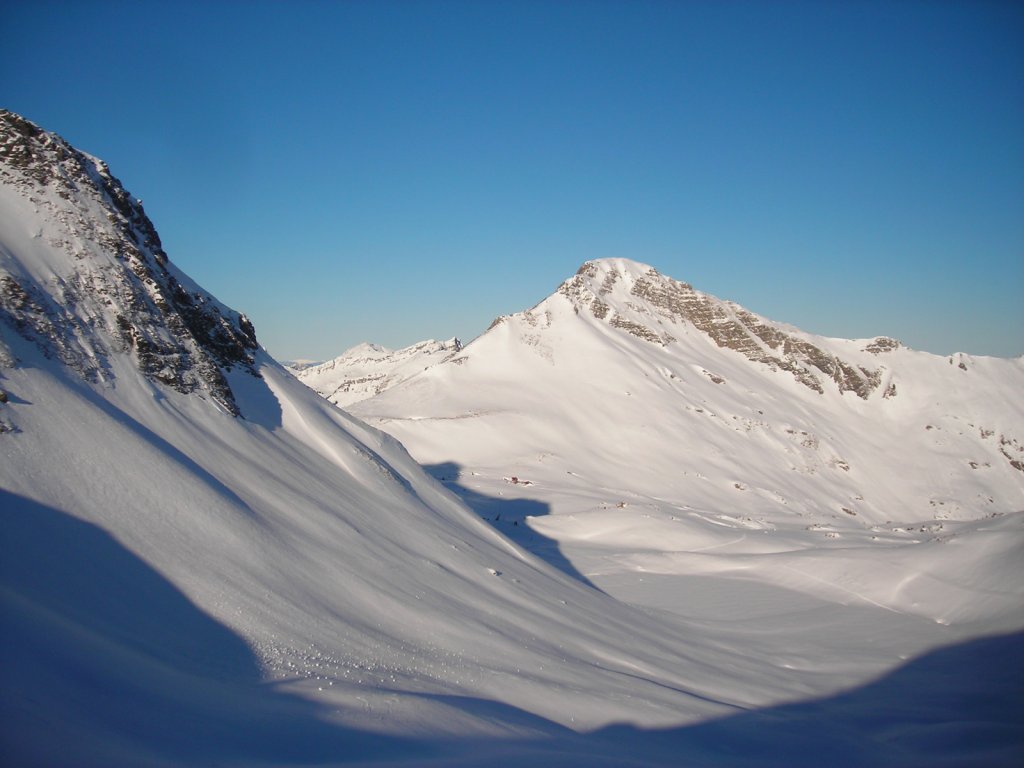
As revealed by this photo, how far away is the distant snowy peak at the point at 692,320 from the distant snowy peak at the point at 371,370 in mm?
28786

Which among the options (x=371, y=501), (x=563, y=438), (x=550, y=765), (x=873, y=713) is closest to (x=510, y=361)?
(x=563, y=438)

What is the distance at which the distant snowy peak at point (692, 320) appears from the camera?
7162 centimetres

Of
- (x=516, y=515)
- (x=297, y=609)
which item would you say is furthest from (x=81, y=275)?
(x=516, y=515)

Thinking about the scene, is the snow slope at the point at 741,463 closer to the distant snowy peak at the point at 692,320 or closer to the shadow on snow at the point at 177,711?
the distant snowy peak at the point at 692,320

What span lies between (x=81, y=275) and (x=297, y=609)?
8691 mm

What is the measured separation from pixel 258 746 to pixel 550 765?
9.08ft

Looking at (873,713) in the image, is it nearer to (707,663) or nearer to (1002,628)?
(707,663)

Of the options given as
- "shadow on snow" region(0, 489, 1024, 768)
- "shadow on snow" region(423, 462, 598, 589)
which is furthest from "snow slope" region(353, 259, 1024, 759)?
"shadow on snow" region(0, 489, 1024, 768)

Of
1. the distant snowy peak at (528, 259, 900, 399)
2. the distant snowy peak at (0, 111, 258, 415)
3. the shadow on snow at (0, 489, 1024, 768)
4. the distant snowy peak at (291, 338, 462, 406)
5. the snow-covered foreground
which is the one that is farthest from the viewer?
the distant snowy peak at (291, 338, 462, 406)

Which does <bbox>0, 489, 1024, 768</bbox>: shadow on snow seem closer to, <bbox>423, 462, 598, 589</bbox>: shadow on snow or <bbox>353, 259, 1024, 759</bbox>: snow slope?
<bbox>353, 259, 1024, 759</bbox>: snow slope

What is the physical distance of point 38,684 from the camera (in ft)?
16.1

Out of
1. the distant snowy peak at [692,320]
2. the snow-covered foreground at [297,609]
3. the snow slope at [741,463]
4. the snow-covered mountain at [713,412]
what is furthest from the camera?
the distant snowy peak at [692,320]

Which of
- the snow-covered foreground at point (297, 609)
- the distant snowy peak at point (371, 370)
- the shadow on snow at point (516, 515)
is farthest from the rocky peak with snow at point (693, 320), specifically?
the snow-covered foreground at point (297, 609)

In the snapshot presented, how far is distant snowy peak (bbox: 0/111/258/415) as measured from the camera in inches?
416
